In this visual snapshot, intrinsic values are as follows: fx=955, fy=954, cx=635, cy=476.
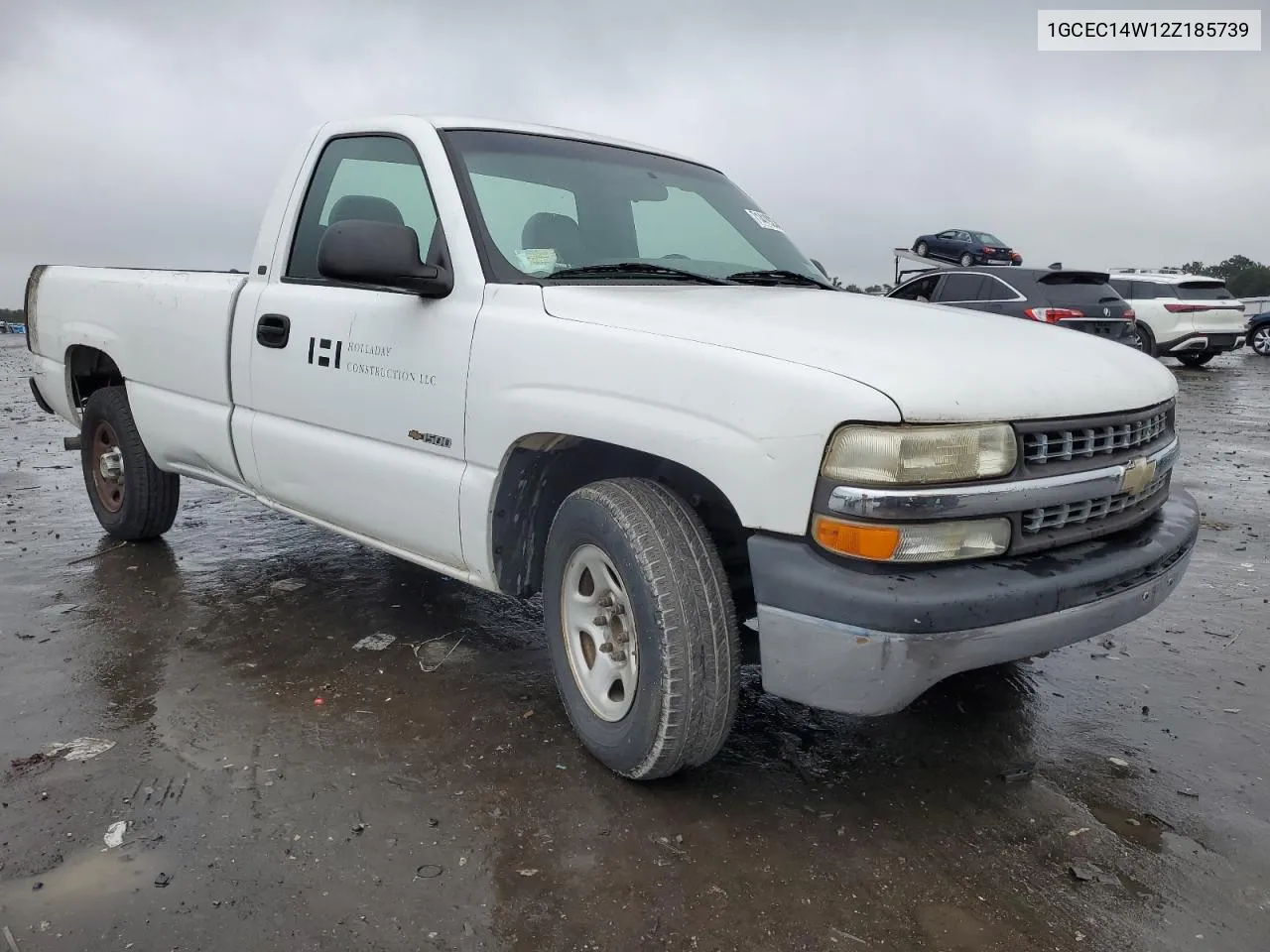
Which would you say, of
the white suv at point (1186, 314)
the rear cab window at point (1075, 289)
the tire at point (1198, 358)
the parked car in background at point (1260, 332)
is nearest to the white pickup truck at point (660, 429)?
the rear cab window at point (1075, 289)

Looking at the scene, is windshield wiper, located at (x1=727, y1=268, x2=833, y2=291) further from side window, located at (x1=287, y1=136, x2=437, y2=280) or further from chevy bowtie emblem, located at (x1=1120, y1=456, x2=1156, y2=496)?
chevy bowtie emblem, located at (x1=1120, y1=456, x2=1156, y2=496)

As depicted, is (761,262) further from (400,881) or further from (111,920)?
(111,920)

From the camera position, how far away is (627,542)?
2.43m

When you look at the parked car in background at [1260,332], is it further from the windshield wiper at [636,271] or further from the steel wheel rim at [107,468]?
the steel wheel rim at [107,468]

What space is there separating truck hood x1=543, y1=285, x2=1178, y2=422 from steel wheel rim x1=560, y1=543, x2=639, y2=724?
69cm

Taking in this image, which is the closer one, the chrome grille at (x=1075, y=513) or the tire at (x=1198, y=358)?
the chrome grille at (x=1075, y=513)

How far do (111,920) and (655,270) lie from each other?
2.30 meters

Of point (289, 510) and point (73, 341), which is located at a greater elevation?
point (73, 341)

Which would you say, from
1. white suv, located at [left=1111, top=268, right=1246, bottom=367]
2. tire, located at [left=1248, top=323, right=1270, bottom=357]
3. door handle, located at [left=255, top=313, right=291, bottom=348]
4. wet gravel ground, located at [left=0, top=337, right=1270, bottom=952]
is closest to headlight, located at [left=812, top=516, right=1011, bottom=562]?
wet gravel ground, located at [left=0, top=337, right=1270, bottom=952]

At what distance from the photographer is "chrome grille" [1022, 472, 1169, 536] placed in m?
2.31

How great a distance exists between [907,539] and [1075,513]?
574mm

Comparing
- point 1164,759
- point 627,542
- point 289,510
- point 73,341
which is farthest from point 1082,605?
point 73,341

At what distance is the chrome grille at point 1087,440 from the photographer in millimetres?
2295

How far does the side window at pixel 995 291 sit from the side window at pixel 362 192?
33.0 feet
